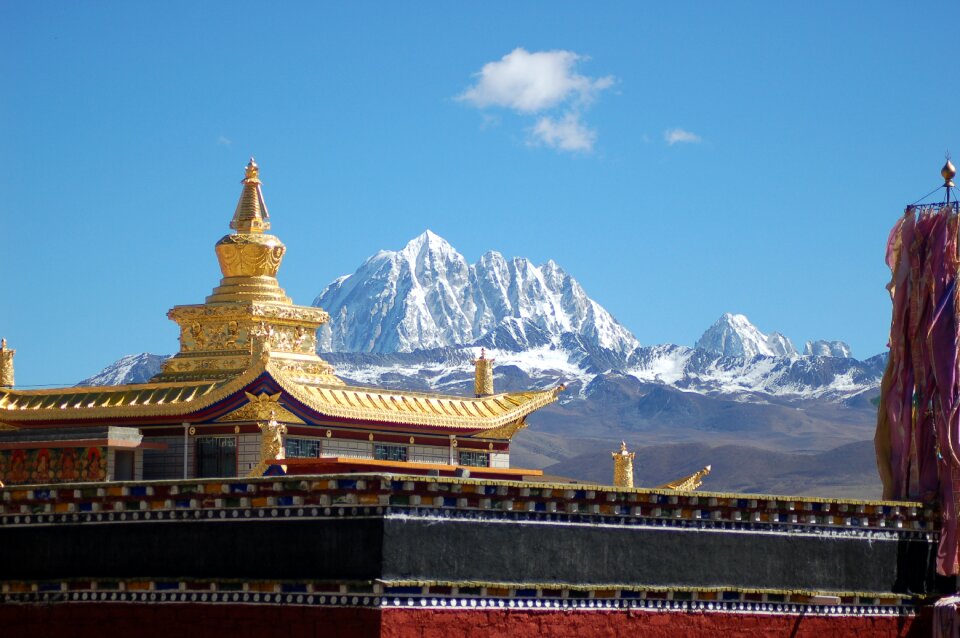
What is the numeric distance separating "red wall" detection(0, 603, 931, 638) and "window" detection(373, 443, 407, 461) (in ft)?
33.3

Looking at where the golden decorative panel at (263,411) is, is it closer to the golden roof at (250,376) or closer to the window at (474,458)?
the golden roof at (250,376)

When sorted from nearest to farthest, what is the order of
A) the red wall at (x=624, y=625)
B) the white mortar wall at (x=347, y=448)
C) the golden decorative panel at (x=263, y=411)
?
the red wall at (x=624, y=625) < the golden decorative panel at (x=263, y=411) < the white mortar wall at (x=347, y=448)

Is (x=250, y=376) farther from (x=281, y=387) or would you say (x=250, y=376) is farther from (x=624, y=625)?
(x=624, y=625)

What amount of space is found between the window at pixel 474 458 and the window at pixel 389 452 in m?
1.97

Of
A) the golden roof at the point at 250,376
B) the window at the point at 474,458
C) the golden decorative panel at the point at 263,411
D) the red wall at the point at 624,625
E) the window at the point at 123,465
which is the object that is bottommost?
the red wall at the point at 624,625

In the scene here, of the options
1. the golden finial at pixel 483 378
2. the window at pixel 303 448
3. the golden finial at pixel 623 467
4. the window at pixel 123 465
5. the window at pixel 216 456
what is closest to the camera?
the window at pixel 123 465

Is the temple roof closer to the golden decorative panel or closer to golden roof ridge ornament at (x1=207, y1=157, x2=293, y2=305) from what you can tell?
the golden decorative panel

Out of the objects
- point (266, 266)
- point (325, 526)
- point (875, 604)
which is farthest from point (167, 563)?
point (266, 266)

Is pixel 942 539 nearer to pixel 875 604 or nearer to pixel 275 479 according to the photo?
pixel 875 604

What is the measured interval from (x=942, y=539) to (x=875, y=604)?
5.57 feet

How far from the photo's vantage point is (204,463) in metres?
32.6

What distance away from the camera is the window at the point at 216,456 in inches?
1273

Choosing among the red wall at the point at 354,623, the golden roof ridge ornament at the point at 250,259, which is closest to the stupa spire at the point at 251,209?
the golden roof ridge ornament at the point at 250,259

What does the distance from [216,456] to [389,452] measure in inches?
136
